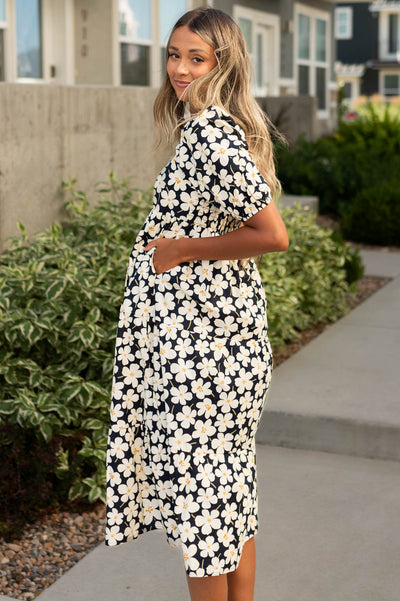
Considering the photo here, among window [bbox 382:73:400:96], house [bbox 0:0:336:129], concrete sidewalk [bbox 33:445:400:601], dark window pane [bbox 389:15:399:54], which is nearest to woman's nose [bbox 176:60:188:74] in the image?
concrete sidewalk [bbox 33:445:400:601]

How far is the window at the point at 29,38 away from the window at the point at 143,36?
1362mm

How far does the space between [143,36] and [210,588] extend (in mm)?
10784

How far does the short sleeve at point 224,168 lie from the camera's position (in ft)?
6.69

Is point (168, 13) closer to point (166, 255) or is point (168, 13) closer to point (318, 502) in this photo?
point (318, 502)

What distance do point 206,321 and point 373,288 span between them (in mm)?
5597

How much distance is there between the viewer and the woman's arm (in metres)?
2.09

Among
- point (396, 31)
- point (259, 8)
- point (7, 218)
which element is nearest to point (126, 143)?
point (7, 218)

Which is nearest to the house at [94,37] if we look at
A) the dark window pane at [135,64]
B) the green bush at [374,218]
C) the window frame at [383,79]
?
the dark window pane at [135,64]

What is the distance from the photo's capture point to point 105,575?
2994 mm

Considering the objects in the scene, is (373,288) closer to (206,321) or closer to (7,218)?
(7,218)

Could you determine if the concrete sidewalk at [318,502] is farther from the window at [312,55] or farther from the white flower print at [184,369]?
the window at [312,55]

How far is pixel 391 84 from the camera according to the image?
171 ft

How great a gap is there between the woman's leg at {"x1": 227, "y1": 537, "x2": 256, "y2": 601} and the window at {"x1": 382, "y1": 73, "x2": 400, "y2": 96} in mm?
52623

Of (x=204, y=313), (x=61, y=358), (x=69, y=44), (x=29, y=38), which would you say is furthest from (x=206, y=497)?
(x=69, y=44)
